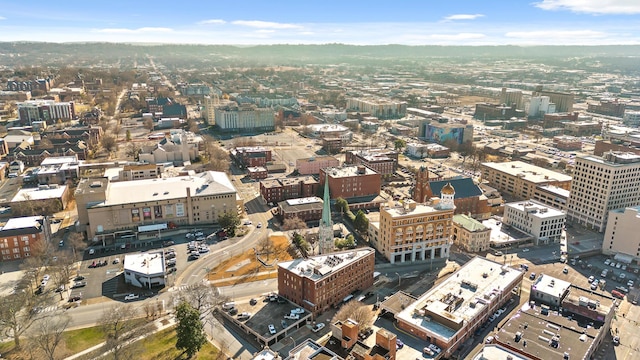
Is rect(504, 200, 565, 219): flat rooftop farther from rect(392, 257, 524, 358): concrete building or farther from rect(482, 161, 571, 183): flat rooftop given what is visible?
rect(392, 257, 524, 358): concrete building

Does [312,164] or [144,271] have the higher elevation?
[312,164]

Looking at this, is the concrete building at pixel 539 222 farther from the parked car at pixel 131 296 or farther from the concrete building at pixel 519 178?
the parked car at pixel 131 296

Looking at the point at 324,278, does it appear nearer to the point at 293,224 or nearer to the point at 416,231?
the point at 416,231

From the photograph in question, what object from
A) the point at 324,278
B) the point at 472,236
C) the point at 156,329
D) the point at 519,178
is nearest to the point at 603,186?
the point at 519,178

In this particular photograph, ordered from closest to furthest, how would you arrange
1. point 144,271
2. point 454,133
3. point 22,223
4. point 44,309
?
point 44,309
point 144,271
point 22,223
point 454,133

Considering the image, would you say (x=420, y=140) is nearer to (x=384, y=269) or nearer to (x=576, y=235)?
(x=576, y=235)

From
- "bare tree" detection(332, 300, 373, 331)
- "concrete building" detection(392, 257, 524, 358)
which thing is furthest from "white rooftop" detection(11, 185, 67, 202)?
"concrete building" detection(392, 257, 524, 358)

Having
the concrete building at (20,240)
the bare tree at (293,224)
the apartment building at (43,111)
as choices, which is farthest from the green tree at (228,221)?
the apartment building at (43,111)
